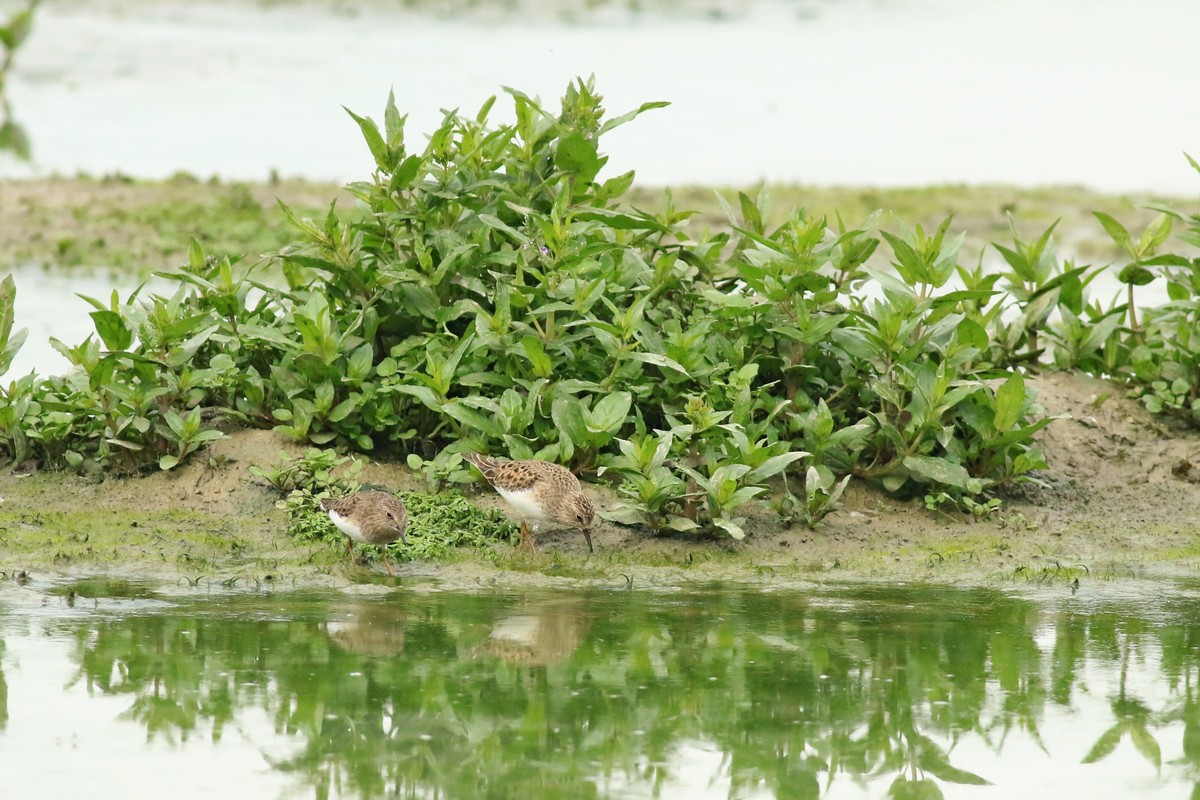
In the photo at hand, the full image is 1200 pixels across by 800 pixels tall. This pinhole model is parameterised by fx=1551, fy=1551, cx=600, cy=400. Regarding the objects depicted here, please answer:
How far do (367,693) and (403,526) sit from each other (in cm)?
176

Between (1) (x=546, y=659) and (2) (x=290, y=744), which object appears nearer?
(2) (x=290, y=744)

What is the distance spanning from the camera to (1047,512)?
7.39 meters

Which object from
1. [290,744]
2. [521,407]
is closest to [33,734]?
[290,744]

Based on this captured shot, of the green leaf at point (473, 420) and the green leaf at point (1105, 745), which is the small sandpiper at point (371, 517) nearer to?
the green leaf at point (473, 420)

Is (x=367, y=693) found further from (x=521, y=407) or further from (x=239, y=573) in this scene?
(x=521, y=407)

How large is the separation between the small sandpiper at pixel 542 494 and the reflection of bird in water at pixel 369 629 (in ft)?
2.85

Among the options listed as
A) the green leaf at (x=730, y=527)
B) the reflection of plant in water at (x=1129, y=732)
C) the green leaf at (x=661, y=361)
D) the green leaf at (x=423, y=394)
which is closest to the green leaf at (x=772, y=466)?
the green leaf at (x=730, y=527)

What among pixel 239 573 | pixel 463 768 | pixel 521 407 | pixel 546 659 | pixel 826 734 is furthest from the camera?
pixel 521 407

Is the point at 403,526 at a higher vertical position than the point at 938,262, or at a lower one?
lower

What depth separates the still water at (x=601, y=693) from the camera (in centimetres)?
412

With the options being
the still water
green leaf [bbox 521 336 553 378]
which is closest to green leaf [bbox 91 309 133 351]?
the still water

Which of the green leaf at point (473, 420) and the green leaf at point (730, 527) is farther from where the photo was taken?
the green leaf at point (473, 420)

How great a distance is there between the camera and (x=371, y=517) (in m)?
6.34

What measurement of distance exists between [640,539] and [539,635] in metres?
1.44
